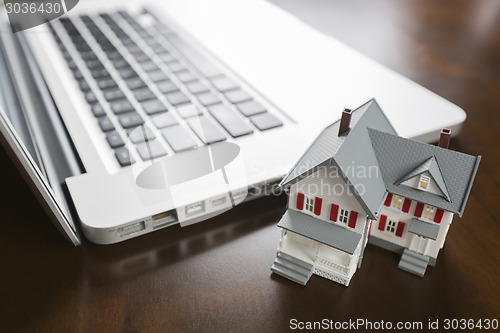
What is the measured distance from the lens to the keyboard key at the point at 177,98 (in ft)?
3.30

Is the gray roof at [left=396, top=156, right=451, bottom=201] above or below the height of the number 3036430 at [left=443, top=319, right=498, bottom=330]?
above

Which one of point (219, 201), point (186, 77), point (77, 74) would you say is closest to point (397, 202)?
point (219, 201)

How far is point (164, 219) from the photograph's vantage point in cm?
77

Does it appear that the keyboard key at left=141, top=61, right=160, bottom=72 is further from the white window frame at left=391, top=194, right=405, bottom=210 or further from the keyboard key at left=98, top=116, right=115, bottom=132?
the white window frame at left=391, top=194, right=405, bottom=210

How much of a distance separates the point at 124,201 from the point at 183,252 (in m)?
0.13

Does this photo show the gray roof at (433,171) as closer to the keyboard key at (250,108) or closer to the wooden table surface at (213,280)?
the wooden table surface at (213,280)

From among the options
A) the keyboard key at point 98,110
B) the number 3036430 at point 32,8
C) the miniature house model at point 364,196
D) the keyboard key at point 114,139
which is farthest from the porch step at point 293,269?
the number 3036430 at point 32,8

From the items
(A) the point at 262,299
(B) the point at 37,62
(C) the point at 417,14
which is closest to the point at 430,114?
(A) the point at 262,299

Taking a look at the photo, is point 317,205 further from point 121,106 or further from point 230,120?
point 121,106

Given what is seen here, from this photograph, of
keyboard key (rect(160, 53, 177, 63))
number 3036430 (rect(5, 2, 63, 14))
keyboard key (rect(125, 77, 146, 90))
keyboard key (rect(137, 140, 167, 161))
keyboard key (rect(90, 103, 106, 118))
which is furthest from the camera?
number 3036430 (rect(5, 2, 63, 14))

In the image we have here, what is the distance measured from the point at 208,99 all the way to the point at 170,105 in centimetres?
9

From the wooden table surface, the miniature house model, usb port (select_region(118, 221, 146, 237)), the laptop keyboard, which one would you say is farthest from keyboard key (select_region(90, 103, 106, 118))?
the miniature house model

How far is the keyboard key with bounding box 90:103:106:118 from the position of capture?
3.15 feet

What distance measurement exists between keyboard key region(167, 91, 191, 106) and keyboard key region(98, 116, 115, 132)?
5.7 inches
